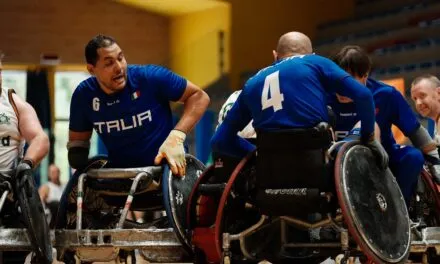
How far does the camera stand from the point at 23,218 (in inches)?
183

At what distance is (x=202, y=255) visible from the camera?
4.52 m

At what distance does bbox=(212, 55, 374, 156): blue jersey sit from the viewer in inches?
161

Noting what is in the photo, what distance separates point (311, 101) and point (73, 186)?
59.2 inches

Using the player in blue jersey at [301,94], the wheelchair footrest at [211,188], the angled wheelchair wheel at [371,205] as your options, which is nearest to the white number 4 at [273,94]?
the player in blue jersey at [301,94]

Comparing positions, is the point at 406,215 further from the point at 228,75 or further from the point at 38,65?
the point at 38,65

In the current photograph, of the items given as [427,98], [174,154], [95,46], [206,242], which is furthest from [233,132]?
[427,98]

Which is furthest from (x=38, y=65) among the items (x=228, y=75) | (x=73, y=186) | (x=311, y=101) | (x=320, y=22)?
(x=311, y=101)

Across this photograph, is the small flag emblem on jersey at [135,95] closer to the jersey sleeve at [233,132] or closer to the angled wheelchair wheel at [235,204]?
the jersey sleeve at [233,132]

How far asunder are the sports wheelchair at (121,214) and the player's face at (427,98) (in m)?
1.52

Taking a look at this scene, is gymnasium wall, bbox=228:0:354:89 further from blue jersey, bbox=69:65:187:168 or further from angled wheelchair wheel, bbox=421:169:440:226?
angled wheelchair wheel, bbox=421:169:440:226

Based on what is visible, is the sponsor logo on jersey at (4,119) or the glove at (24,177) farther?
the sponsor logo on jersey at (4,119)

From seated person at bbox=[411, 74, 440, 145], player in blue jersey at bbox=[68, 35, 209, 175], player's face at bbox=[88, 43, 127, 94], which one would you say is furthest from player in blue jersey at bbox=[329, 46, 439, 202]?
player's face at bbox=[88, 43, 127, 94]

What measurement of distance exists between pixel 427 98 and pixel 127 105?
191cm

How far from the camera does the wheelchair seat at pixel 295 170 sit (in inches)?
157
